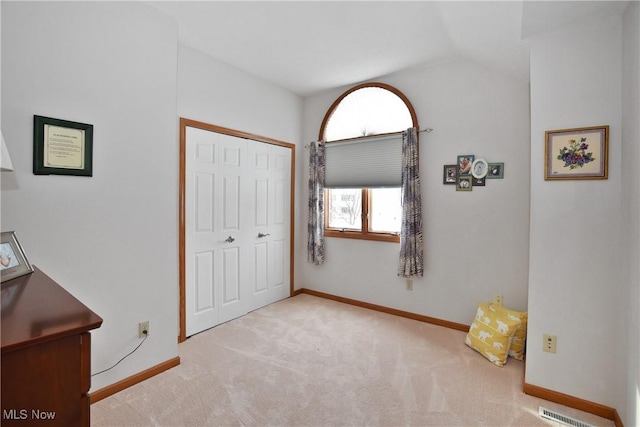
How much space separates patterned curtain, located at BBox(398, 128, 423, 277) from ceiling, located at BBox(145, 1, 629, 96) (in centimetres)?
84

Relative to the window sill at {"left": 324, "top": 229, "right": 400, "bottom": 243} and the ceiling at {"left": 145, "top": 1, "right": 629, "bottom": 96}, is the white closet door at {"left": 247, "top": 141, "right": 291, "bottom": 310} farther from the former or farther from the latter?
the ceiling at {"left": 145, "top": 1, "right": 629, "bottom": 96}

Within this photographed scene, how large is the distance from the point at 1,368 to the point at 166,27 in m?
2.34

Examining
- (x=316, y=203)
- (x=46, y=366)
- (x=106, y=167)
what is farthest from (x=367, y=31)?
(x=46, y=366)

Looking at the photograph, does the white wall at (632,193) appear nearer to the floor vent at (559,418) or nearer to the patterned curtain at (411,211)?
the floor vent at (559,418)

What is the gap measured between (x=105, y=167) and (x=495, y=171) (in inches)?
121

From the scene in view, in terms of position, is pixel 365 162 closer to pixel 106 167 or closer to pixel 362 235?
pixel 362 235

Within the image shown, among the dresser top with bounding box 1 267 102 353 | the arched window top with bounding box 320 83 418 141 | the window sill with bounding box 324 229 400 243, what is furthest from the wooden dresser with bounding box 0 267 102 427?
the arched window top with bounding box 320 83 418 141

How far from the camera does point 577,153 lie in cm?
190

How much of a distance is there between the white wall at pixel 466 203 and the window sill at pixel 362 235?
0.24 ft

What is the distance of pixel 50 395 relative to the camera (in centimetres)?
81

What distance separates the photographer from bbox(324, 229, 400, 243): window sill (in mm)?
3518

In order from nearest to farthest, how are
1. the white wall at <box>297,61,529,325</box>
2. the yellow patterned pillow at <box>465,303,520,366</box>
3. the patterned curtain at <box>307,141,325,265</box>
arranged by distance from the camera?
the yellow patterned pillow at <box>465,303,520,366</box> < the white wall at <box>297,61,529,325</box> < the patterned curtain at <box>307,141,325,265</box>

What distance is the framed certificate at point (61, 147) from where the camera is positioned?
1767 millimetres

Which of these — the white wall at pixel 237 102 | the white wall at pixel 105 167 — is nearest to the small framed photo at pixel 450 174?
the white wall at pixel 237 102
